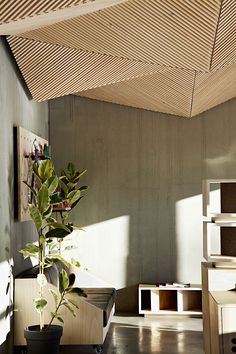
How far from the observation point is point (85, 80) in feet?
25.2

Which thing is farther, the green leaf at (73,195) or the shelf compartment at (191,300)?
the shelf compartment at (191,300)

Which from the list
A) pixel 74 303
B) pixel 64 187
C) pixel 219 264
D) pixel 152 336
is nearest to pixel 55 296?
pixel 74 303

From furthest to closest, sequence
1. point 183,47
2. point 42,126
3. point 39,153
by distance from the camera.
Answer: point 42,126 → point 39,153 → point 183,47

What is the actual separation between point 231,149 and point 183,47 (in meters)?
3.57

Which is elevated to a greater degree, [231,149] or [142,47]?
[142,47]

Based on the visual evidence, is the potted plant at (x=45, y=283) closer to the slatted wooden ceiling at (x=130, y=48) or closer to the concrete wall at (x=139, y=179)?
the slatted wooden ceiling at (x=130, y=48)

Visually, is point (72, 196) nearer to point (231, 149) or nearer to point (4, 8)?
point (231, 149)

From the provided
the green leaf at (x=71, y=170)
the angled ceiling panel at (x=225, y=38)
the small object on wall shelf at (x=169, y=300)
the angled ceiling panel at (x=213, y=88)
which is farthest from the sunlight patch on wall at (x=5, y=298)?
the small object on wall shelf at (x=169, y=300)

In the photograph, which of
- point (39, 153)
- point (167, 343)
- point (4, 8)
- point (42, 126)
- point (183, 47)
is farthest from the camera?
point (42, 126)

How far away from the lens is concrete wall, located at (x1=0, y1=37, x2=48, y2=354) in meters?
6.17

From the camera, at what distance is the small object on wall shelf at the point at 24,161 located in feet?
22.3

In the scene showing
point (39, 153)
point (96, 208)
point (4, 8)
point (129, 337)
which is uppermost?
point (4, 8)

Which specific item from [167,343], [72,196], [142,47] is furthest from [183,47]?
[167,343]

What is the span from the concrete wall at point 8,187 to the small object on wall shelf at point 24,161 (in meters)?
0.10
